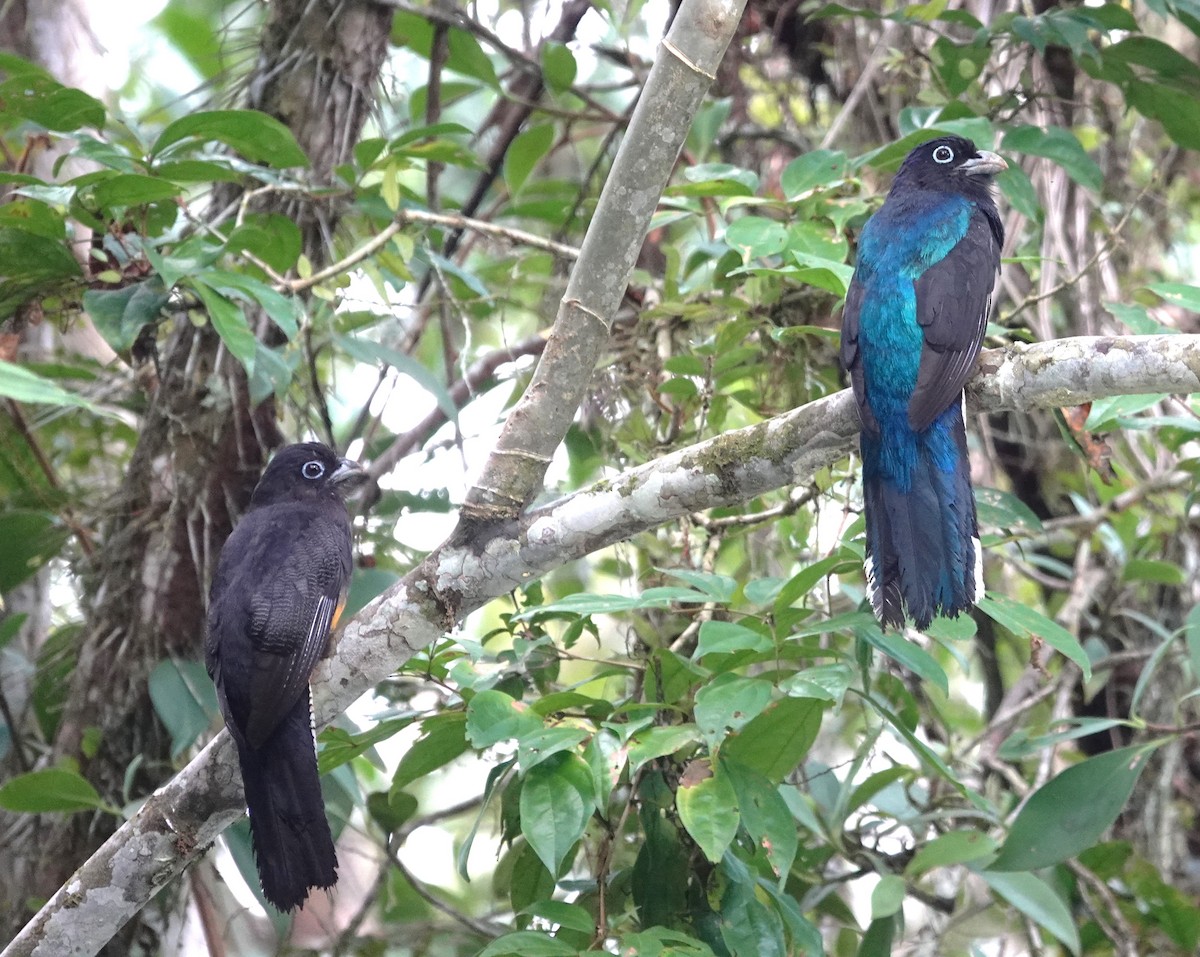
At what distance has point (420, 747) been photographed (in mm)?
3199

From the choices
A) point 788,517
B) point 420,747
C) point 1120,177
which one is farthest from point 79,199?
point 1120,177

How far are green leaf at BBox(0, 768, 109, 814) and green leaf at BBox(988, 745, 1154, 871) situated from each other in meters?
2.35

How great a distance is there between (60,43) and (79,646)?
8.64ft

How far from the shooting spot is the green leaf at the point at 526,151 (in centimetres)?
487

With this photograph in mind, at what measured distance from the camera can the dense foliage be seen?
307 centimetres

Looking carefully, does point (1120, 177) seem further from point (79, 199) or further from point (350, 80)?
point (79, 199)

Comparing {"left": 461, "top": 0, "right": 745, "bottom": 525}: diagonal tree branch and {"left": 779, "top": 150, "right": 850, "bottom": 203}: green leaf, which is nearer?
{"left": 461, "top": 0, "right": 745, "bottom": 525}: diagonal tree branch

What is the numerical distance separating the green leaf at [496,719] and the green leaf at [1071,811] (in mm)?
1358

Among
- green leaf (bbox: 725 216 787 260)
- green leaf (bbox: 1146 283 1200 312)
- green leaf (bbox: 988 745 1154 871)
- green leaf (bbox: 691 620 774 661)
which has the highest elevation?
green leaf (bbox: 725 216 787 260)

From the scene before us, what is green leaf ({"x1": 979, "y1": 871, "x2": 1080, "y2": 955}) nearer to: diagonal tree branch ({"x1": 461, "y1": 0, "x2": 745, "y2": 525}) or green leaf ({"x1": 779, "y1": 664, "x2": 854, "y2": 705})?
green leaf ({"x1": 779, "y1": 664, "x2": 854, "y2": 705})

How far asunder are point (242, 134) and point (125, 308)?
581mm

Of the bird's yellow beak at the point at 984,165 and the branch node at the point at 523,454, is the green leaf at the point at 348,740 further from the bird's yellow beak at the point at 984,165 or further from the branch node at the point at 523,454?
the bird's yellow beak at the point at 984,165

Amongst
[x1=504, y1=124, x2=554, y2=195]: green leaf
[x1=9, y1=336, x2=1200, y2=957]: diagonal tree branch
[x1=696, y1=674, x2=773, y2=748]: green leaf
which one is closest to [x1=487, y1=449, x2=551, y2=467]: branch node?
[x1=9, y1=336, x2=1200, y2=957]: diagonal tree branch

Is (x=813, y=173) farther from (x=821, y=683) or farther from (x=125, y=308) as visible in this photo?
(x=125, y=308)
